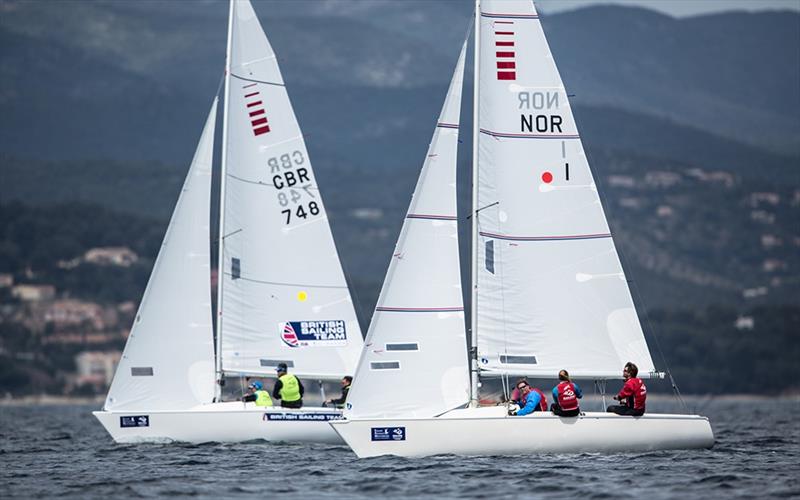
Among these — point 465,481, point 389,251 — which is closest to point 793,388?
point 389,251

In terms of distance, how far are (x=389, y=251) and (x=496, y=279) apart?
165m

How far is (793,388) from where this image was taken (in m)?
130

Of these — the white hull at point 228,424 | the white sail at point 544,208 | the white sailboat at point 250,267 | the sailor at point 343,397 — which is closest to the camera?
the white sail at point 544,208

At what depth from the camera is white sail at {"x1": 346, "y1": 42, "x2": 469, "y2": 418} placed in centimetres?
2653

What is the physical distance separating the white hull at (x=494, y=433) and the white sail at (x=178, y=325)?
735 centimetres

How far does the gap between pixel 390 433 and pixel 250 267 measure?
9.32 m

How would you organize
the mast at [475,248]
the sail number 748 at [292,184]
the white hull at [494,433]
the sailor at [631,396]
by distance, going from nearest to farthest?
the white hull at [494,433]
the sailor at [631,396]
the mast at [475,248]
the sail number 748 at [292,184]

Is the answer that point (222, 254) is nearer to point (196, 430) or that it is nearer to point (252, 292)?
point (252, 292)

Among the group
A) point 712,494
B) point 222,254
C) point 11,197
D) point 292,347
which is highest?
Result: point 11,197

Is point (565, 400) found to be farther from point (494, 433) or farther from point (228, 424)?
point (228, 424)

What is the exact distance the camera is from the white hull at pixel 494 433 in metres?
26.0

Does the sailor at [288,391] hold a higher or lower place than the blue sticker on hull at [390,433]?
higher

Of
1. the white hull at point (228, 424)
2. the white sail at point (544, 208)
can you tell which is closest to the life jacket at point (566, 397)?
the white sail at point (544, 208)

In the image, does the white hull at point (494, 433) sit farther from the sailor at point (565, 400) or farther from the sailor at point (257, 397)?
the sailor at point (257, 397)
